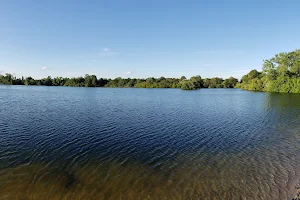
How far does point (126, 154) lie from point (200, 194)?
6.26 metres

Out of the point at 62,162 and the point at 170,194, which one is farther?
the point at 62,162

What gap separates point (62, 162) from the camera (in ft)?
39.4

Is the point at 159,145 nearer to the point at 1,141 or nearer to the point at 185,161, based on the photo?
the point at 185,161

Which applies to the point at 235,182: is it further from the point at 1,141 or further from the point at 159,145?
the point at 1,141

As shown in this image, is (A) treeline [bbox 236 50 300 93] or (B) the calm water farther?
(A) treeline [bbox 236 50 300 93]

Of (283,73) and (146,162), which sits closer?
(146,162)

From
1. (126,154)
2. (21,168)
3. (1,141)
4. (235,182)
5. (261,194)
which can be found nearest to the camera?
(261,194)

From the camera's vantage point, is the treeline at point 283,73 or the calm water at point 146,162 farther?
the treeline at point 283,73

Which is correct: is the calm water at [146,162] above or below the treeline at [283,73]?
below

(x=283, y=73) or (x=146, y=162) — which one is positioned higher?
(x=283, y=73)

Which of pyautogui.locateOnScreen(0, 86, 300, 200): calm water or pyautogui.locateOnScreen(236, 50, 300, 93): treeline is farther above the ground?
pyautogui.locateOnScreen(236, 50, 300, 93): treeline

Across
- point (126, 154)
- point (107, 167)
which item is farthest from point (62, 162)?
point (126, 154)

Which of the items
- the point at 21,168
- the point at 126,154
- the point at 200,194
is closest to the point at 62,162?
the point at 21,168

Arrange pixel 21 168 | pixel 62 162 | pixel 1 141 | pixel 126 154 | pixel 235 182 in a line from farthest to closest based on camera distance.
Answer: pixel 1 141
pixel 126 154
pixel 62 162
pixel 21 168
pixel 235 182
